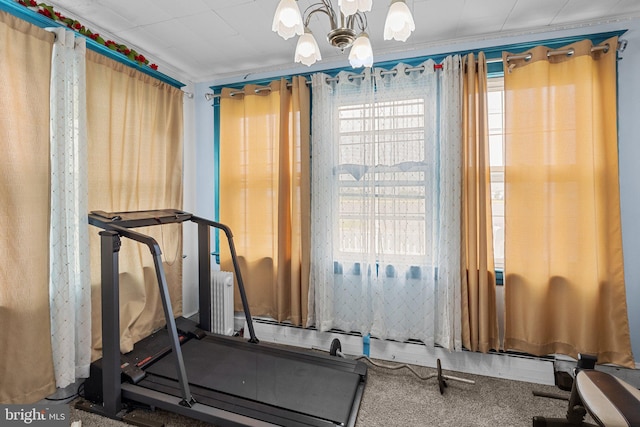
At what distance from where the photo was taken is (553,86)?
2.29 m

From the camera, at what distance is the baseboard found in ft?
7.86

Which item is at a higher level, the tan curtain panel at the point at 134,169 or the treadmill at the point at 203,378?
the tan curtain panel at the point at 134,169

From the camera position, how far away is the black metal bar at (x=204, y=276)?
2.80m

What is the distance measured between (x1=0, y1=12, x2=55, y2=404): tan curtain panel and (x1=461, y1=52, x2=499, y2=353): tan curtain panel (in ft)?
9.41

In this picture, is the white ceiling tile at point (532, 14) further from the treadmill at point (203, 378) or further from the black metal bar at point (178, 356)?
the black metal bar at point (178, 356)

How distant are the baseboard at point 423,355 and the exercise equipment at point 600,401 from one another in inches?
22.3

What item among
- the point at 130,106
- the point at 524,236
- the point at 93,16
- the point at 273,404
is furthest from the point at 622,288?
the point at 93,16

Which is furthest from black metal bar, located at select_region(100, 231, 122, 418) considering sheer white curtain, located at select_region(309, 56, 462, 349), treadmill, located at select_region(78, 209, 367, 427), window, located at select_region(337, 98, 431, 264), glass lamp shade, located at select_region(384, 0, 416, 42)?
glass lamp shade, located at select_region(384, 0, 416, 42)

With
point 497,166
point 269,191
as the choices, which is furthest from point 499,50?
point 269,191

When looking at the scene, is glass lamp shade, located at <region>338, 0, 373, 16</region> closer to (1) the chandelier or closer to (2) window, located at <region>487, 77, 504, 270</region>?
(1) the chandelier

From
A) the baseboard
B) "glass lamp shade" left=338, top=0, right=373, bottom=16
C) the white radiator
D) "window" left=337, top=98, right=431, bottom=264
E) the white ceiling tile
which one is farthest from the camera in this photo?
the white radiator

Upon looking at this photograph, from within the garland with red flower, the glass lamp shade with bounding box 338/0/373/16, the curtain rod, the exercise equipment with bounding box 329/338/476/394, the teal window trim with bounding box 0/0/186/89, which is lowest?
the exercise equipment with bounding box 329/338/476/394

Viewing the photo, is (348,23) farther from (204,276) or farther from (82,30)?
(204,276)

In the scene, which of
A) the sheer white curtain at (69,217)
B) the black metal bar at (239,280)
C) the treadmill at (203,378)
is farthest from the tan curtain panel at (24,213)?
the black metal bar at (239,280)
